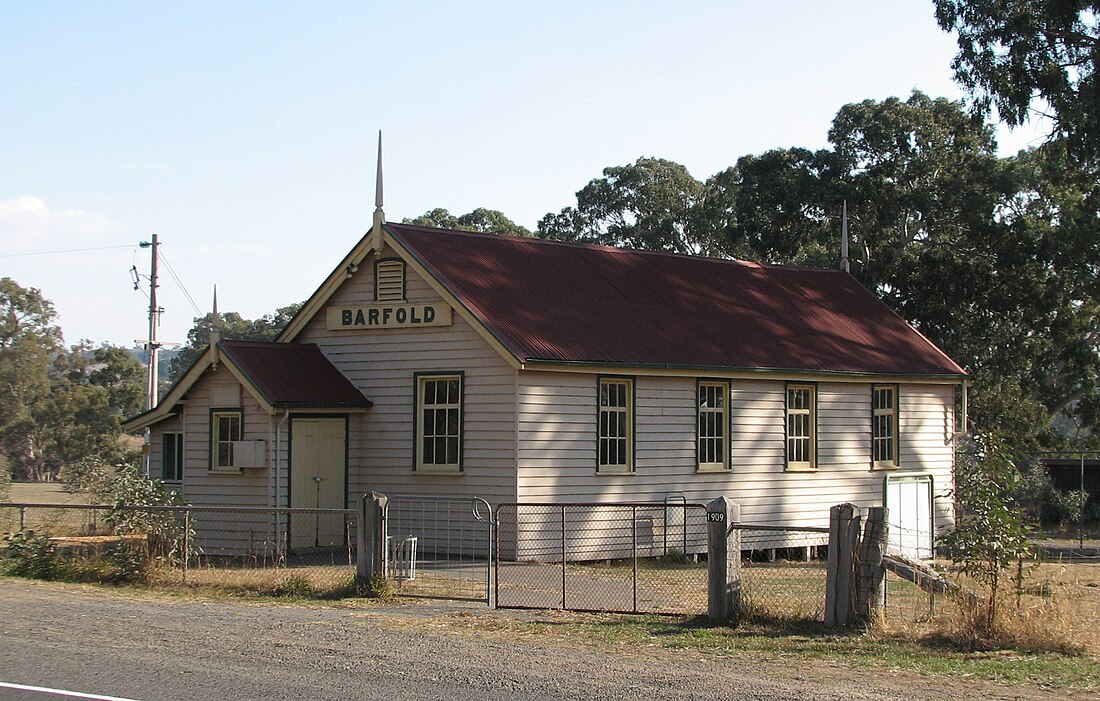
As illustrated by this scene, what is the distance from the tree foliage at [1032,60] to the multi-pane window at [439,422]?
18432mm

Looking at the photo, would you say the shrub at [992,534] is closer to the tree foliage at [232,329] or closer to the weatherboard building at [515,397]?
the weatherboard building at [515,397]

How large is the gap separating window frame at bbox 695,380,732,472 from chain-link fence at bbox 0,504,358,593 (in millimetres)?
6662

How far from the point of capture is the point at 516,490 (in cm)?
2212

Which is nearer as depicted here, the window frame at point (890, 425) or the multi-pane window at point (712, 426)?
the multi-pane window at point (712, 426)

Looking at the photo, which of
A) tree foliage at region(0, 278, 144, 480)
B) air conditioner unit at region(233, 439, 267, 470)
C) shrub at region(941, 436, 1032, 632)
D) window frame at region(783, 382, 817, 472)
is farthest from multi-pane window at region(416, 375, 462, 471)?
tree foliage at region(0, 278, 144, 480)

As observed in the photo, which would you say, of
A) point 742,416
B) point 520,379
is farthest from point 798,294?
point 520,379

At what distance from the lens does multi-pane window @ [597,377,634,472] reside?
23.5m

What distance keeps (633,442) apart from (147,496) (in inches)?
335

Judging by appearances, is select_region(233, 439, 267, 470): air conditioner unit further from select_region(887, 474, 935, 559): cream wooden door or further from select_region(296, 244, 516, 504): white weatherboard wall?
select_region(887, 474, 935, 559): cream wooden door

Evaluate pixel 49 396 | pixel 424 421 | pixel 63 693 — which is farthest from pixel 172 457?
pixel 49 396

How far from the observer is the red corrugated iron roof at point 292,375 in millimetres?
22891

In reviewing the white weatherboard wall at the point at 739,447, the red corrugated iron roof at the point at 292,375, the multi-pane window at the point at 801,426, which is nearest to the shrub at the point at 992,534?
the white weatherboard wall at the point at 739,447

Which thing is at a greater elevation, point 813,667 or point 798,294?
point 798,294

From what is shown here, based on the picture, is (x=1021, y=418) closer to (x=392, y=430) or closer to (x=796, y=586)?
(x=392, y=430)
